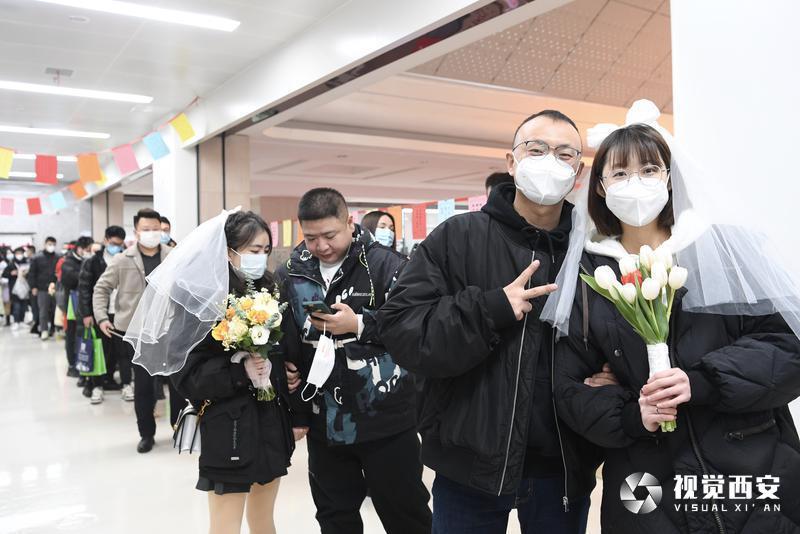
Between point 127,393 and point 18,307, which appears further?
point 18,307

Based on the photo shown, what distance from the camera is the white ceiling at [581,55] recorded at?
4891mm

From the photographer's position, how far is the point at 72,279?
23.7 ft

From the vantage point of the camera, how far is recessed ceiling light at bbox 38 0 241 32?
16.0 ft

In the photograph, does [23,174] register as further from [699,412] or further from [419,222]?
[699,412]

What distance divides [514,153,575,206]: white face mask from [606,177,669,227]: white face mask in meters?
0.13

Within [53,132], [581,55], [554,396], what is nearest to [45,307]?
[53,132]

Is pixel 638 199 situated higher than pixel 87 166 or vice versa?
pixel 87 166

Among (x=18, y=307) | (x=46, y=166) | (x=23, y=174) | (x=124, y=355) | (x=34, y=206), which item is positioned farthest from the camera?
(x=23, y=174)

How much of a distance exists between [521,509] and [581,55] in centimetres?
500

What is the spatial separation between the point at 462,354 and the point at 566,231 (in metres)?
0.46

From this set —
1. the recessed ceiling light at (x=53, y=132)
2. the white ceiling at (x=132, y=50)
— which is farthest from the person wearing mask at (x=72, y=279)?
the recessed ceiling light at (x=53, y=132)

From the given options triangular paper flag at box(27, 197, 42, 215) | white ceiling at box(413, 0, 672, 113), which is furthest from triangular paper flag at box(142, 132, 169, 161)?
triangular paper flag at box(27, 197, 42, 215)

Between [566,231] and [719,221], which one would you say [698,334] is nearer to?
[719,221]

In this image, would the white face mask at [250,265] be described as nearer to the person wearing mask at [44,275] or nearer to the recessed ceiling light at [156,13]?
the recessed ceiling light at [156,13]
